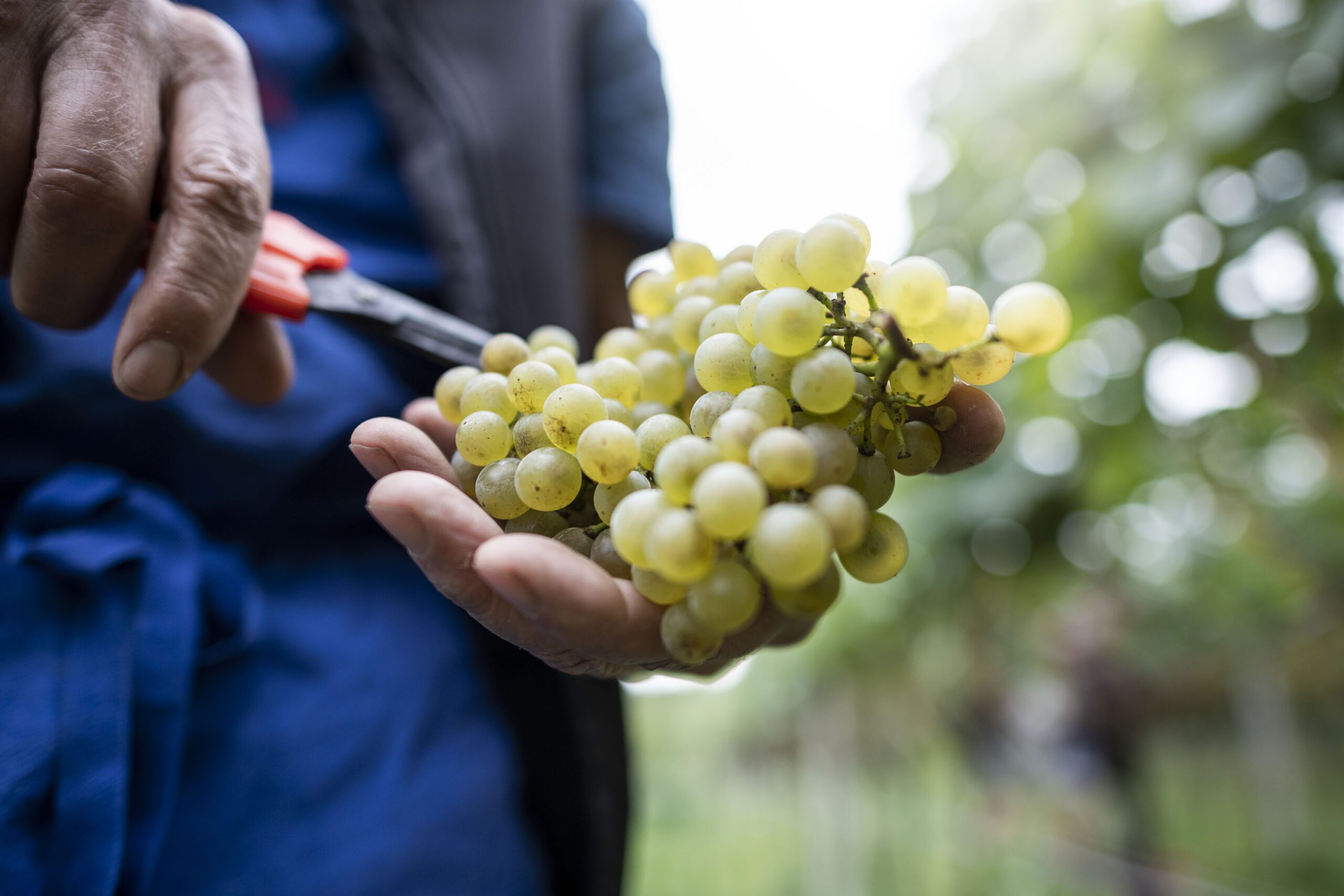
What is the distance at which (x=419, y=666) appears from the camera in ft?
3.26

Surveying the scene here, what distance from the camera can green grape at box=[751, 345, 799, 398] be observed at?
0.57 m

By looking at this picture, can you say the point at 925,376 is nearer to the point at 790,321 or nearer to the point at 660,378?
the point at 790,321

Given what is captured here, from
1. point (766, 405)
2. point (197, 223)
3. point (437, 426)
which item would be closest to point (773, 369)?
point (766, 405)

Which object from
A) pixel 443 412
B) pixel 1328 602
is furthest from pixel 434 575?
pixel 1328 602

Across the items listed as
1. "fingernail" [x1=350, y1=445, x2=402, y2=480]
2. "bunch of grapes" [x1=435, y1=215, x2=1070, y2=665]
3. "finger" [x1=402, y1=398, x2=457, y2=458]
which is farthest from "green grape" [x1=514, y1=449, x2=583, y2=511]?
"finger" [x1=402, y1=398, x2=457, y2=458]

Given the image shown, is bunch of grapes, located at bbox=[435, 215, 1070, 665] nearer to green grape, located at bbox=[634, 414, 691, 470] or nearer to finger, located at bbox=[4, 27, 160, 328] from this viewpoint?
green grape, located at bbox=[634, 414, 691, 470]

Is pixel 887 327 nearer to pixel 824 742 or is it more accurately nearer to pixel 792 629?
pixel 792 629

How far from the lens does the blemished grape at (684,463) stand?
20.4 inches

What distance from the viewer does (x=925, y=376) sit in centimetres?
55

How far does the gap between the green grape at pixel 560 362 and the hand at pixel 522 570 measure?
0.14 meters

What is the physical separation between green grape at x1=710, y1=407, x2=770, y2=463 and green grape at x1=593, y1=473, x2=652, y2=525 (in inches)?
3.8

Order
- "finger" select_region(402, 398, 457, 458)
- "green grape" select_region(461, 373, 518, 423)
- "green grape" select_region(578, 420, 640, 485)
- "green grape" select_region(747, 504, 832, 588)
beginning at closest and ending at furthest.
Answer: "green grape" select_region(747, 504, 832, 588), "green grape" select_region(578, 420, 640, 485), "green grape" select_region(461, 373, 518, 423), "finger" select_region(402, 398, 457, 458)

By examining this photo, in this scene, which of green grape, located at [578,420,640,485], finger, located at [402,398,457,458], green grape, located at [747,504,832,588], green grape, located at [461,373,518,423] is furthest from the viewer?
finger, located at [402,398,457,458]

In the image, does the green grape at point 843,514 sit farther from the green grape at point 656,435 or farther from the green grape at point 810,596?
the green grape at point 656,435
